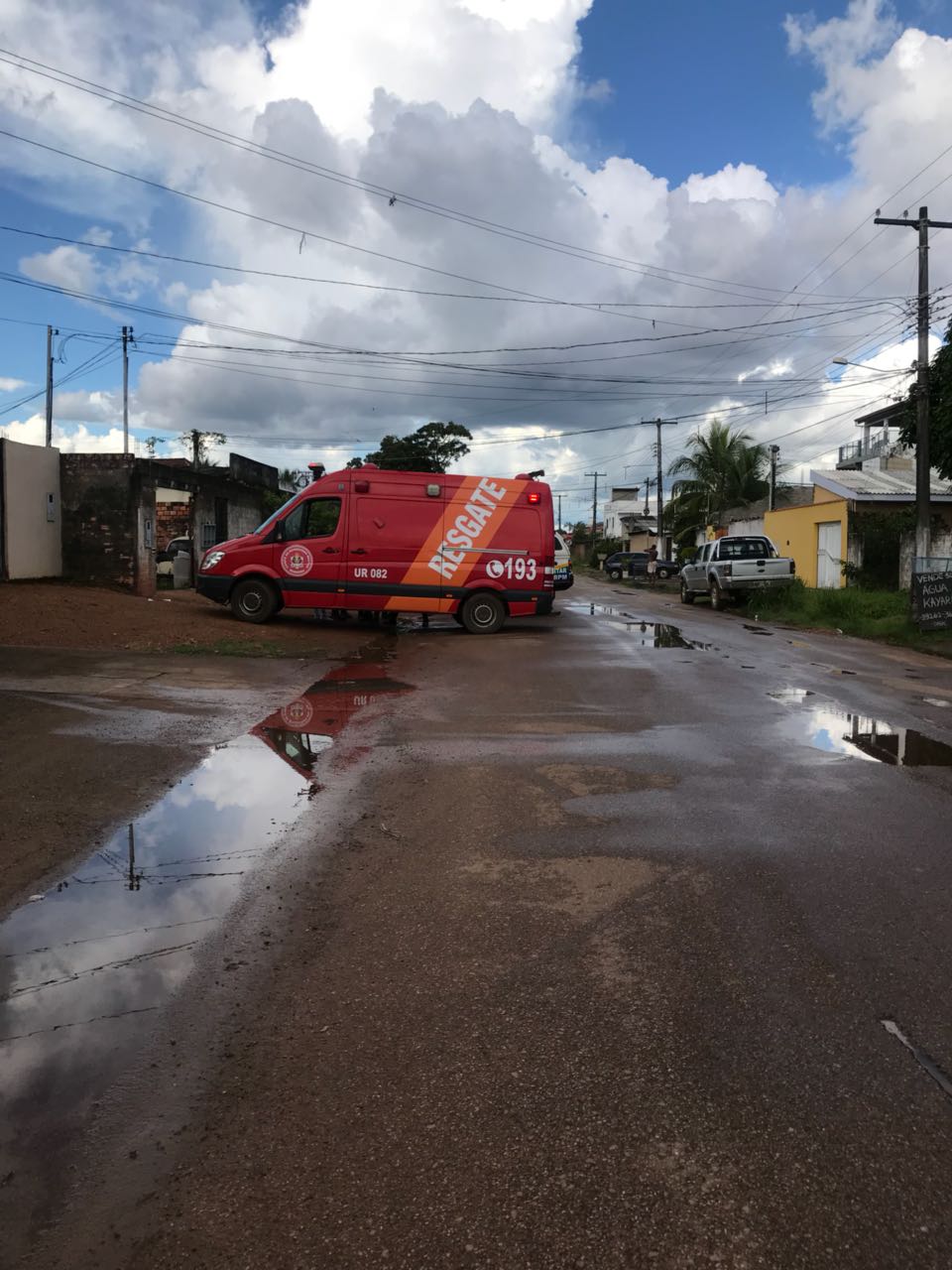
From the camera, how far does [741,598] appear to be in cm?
2605

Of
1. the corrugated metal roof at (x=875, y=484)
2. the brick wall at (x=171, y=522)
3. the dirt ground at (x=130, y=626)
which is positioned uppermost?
the corrugated metal roof at (x=875, y=484)

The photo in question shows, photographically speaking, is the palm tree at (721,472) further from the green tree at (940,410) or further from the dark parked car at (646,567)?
the green tree at (940,410)

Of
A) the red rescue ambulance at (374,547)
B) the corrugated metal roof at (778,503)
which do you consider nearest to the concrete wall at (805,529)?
the corrugated metal roof at (778,503)

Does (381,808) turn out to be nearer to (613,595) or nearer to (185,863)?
(185,863)

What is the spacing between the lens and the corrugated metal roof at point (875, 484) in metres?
29.1

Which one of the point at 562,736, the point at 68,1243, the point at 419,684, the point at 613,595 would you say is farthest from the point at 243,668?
the point at 613,595

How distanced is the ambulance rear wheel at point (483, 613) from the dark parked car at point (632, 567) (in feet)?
105

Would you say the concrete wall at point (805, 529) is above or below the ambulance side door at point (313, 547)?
above

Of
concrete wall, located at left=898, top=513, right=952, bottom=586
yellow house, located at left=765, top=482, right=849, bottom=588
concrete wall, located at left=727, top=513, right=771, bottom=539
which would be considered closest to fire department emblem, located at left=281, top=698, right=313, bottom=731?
concrete wall, located at left=898, top=513, right=952, bottom=586

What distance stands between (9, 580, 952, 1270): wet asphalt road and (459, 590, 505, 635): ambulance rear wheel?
34.7 ft

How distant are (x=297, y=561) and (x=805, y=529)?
21.7m

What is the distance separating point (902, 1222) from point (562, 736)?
19.3ft

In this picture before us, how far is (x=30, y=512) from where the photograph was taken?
18.0 meters

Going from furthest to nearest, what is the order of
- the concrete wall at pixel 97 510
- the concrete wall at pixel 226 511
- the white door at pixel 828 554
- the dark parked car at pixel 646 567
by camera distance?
the dark parked car at pixel 646 567
the white door at pixel 828 554
the concrete wall at pixel 226 511
the concrete wall at pixel 97 510
